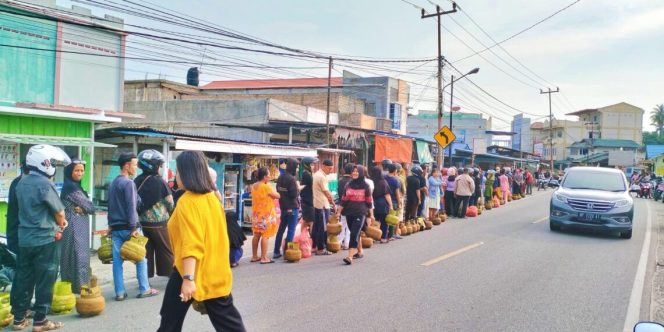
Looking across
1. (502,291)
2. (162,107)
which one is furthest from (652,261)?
(162,107)

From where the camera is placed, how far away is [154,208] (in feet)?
22.5

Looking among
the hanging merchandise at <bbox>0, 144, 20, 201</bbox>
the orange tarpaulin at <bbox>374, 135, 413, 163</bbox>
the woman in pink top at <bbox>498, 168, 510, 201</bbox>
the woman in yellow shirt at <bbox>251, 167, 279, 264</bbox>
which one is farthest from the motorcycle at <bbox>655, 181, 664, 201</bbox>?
the hanging merchandise at <bbox>0, 144, 20, 201</bbox>

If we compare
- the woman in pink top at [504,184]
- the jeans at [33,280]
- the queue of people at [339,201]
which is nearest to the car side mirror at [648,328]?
the jeans at [33,280]

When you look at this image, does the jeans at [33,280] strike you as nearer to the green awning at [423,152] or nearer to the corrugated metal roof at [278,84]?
the green awning at [423,152]

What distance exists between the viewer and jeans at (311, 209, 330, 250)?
10078mm

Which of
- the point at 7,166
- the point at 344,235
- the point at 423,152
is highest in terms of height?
the point at 423,152

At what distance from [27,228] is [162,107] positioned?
90.8 ft

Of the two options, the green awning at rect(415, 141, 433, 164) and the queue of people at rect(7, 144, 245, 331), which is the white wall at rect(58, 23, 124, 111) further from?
the green awning at rect(415, 141, 433, 164)

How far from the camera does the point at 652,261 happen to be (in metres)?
10.2

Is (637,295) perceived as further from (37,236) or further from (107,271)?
(107,271)

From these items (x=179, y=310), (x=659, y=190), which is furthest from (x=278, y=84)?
(x=179, y=310)

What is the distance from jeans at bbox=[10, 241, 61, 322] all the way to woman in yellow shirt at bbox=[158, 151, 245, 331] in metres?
2.42

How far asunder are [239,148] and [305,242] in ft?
13.4

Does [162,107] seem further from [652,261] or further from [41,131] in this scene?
[652,261]
